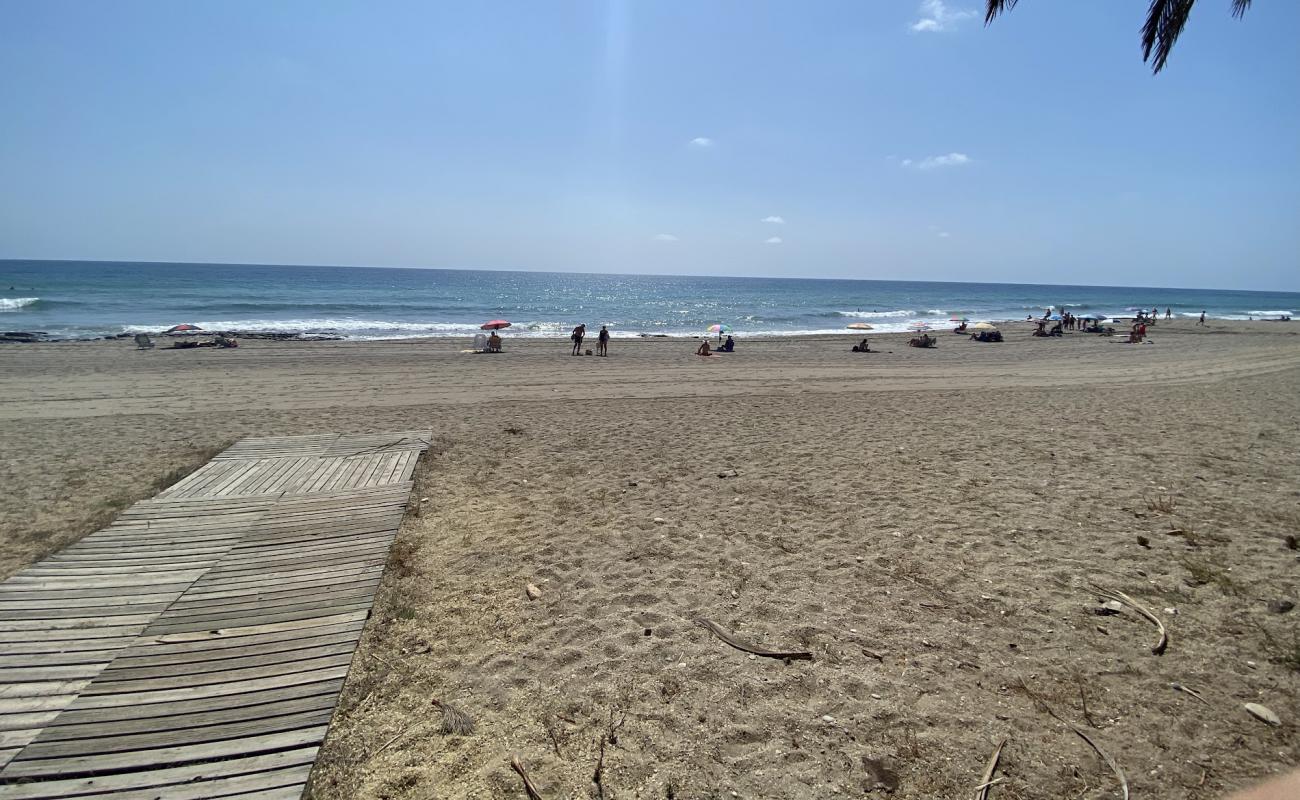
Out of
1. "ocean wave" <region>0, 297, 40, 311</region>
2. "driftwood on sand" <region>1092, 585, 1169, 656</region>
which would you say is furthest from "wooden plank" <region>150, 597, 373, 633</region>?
"ocean wave" <region>0, 297, 40, 311</region>

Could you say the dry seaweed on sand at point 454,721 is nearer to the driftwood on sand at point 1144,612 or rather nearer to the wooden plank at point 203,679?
the wooden plank at point 203,679

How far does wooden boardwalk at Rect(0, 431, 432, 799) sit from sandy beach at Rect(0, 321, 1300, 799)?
1.07 ft

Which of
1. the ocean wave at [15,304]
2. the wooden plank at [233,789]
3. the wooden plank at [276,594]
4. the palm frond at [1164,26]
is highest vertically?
the palm frond at [1164,26]

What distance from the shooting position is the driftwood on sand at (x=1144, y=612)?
3.89m

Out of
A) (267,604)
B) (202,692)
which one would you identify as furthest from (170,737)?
(267,604)

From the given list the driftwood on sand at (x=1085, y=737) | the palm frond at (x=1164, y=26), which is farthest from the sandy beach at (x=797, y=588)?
the palm frond at (x=1164, y=26)

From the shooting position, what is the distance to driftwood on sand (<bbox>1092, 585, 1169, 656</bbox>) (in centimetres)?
389

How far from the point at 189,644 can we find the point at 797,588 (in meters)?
4.27

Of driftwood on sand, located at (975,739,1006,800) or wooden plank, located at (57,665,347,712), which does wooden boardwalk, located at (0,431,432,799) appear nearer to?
wooden plank, located at (57,665,347,712)

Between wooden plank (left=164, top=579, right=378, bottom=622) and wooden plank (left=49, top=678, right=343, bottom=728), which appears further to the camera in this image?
wooden plank (left=164, top=579, right=378, bottom=622)

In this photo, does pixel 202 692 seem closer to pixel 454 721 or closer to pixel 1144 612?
pixel 454 721

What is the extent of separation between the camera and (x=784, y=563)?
17.0 ft

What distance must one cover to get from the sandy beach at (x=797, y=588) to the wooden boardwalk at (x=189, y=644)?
0.33 metres

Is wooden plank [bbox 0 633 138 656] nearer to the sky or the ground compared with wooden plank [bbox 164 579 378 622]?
nearer to the ground
